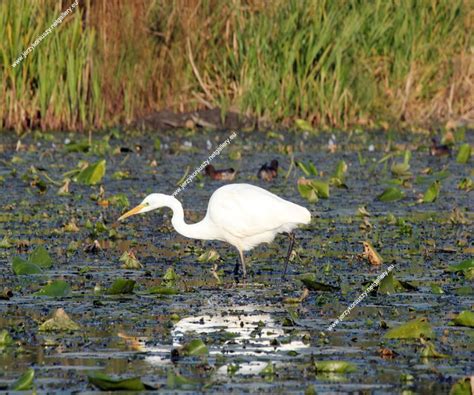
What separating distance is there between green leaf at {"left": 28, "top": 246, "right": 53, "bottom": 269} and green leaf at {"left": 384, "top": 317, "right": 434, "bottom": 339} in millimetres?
3155

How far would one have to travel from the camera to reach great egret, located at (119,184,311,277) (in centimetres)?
947

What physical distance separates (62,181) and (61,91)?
4.06m

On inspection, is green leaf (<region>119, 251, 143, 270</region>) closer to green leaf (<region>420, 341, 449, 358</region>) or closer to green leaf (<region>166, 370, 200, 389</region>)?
green leaf (<region>420, 341, 449, 358</region>)

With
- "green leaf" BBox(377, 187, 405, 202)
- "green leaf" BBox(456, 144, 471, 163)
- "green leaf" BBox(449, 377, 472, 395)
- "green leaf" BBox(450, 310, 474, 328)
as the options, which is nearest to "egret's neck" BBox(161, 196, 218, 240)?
"green leaf" BBox(450, 310, 474, 328)

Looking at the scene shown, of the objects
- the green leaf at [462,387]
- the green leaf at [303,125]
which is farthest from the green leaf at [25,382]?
the green leaf at [303,125]

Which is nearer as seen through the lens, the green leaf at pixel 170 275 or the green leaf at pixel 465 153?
the green leaf at pixel 170 275

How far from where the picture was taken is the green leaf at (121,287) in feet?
26.9

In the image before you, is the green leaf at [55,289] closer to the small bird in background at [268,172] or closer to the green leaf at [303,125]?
the small bird in background at [268,172]

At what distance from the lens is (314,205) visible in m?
12.8

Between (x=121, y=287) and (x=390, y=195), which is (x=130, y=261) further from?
(x=390, y=195)

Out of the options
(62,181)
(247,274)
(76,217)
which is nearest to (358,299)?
(247,274)

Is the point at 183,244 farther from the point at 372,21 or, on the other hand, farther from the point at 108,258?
the point at 372,21

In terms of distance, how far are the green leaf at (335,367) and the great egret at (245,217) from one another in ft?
10.3

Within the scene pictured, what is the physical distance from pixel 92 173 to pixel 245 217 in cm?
454
